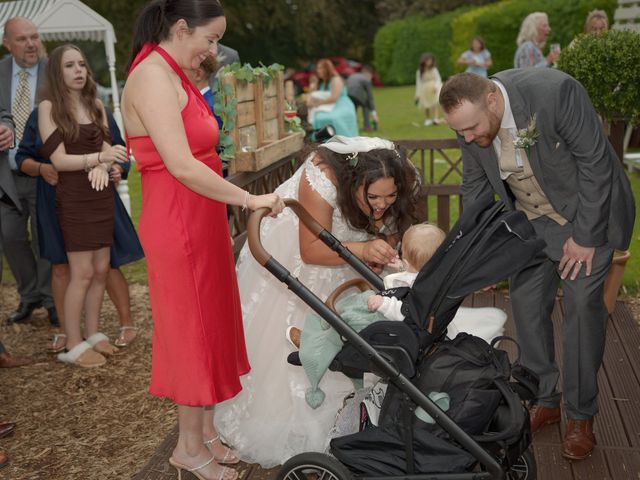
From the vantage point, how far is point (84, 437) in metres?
4.60

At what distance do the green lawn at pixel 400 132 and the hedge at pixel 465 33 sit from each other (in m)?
2.95

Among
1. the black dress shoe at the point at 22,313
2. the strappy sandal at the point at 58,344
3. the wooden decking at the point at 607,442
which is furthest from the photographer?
the black dress shoe at the point at 22,313

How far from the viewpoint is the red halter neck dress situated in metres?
3.22

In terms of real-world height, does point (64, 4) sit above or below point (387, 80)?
above

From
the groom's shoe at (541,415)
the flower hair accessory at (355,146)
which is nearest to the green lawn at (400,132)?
the groom's shoe at (541,415)

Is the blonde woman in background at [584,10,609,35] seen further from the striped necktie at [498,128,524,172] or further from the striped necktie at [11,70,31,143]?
the striped necktie at [11,70,31,143]

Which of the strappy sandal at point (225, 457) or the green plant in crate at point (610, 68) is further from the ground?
the green plant in crate at point (610, 68)

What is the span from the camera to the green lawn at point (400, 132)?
7088mm

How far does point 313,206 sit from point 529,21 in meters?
7.77

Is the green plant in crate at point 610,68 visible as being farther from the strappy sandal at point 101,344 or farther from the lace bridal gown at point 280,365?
the strappy sandal at point 101,344

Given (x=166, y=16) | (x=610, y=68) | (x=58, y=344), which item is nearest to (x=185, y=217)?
(x=166, y=16)

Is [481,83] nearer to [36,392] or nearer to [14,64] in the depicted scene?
[36,392]

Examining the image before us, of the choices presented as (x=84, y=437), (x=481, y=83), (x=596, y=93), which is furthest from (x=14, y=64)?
(x=596, y=93)

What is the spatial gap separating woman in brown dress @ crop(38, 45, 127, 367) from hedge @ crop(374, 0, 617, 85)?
2010 cm
